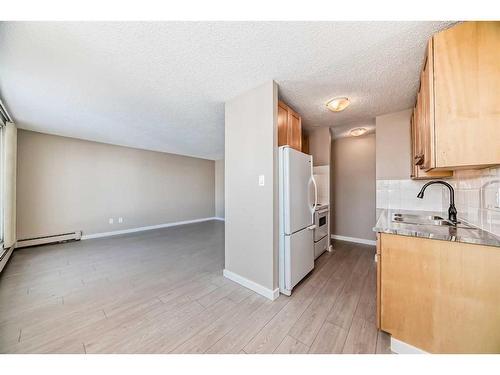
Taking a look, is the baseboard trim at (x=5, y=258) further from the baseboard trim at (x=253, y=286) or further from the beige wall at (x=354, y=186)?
the beige wall at (x=354, y=186)

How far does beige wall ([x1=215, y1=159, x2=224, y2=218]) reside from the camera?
7215mm

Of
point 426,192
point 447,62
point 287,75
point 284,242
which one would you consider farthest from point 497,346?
point 287,75

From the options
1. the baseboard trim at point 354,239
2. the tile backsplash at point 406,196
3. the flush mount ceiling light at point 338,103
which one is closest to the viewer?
the flush mount ceiling light at point 338,103

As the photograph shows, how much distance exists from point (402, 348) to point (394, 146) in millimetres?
2701

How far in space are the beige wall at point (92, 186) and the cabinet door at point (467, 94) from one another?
5.90m

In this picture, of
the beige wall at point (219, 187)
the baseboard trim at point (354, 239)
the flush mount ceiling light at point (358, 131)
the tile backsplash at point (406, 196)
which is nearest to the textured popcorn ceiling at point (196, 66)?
the flush mount ceiling light at point (358, 131)

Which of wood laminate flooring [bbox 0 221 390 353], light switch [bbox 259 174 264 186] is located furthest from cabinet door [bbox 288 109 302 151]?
wood laminate flooring [bbox 0 221 390 353]

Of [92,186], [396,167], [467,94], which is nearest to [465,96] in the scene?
[467,94]

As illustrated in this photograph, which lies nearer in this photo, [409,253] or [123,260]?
[409,253]

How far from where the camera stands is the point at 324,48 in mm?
1526

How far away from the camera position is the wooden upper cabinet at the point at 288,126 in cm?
239
